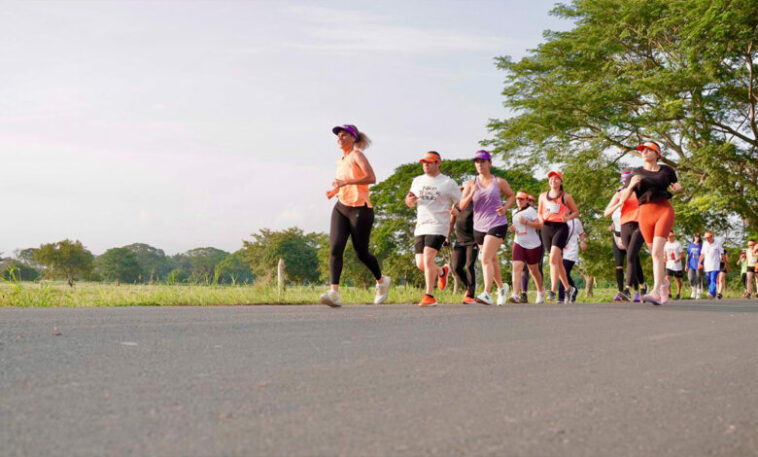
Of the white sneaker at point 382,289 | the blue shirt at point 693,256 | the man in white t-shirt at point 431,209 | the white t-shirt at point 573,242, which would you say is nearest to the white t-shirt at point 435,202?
the man in white t-shirt at point 431,209

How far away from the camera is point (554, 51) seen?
86.6ft

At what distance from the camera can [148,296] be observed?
10.0m

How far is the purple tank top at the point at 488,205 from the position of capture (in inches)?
404

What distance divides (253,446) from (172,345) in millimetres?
2418

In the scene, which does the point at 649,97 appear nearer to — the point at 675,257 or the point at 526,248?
the point at 675,257

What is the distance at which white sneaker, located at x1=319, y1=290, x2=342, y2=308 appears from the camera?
880 cm

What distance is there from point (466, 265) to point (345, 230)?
261 cm

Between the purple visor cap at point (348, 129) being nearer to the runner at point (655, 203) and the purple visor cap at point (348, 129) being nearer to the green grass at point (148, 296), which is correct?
the green grass at point (148, 296)

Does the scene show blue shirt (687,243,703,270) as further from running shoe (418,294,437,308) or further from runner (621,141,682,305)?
running shoe (418,294,437,308)

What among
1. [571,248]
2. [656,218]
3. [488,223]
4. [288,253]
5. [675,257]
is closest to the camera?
[488,223]

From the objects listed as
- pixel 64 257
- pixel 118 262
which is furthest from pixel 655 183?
pixel 118 262

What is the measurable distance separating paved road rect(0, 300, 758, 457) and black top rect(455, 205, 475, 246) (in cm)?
455

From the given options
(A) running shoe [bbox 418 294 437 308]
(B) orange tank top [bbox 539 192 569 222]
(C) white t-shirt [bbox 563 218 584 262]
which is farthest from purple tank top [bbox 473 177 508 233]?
(C) white t-shirt [bbox 563 218 584 262]

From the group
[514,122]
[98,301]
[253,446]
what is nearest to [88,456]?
[253,446]
